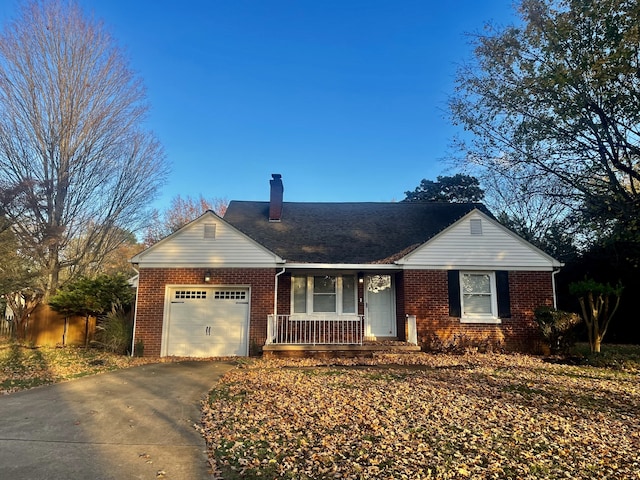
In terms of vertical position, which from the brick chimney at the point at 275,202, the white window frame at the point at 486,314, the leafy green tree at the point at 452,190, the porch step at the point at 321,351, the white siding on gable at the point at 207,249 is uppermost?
the leafy green tree at the point at 452,190

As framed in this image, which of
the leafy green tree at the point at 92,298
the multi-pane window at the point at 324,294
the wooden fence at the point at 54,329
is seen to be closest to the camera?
the leafy green tree at the point at 92,298

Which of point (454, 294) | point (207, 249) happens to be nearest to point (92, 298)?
point (207, 249)

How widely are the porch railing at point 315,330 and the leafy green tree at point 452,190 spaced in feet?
58.4

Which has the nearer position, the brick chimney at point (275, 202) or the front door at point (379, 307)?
the front door at point (379, 307)

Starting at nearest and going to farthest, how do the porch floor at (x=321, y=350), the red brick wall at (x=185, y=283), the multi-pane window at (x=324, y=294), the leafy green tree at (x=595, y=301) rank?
the porch floor at (x=321, y=350) < the leafy green tree at (x=595, y=301) < the red brick wall at (x=185, y=283) < the multi-pane window at (x=324, y=294)

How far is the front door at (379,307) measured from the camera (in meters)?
13.8

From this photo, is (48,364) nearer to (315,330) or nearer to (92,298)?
(92,298)

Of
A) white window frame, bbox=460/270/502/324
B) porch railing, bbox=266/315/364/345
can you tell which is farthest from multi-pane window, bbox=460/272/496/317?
porch railing, bbox=266/315/364/345

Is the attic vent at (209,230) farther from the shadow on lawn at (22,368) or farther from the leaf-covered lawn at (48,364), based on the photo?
the shadow on lawn at (22,368)

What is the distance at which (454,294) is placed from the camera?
42.4ft

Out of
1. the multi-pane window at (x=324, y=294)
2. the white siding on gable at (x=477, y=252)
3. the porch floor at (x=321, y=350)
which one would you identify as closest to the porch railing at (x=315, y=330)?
the porch floor at (x=321, y=350)

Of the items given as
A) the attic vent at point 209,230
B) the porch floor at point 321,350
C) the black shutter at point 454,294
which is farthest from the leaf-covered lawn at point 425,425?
the attic vent at point 209,230

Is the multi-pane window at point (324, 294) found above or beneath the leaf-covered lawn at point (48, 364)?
above

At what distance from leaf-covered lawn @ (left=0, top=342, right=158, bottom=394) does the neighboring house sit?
1.24 meters
